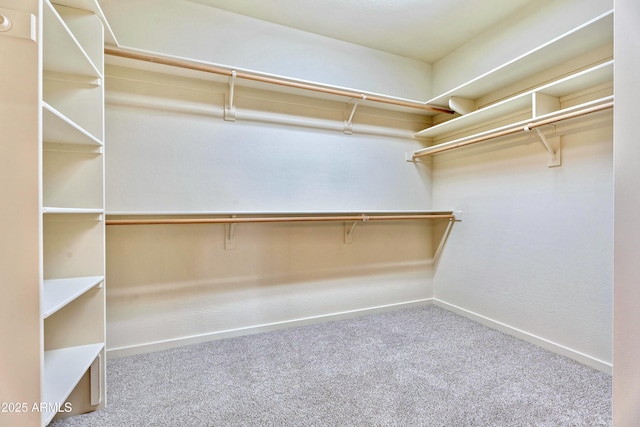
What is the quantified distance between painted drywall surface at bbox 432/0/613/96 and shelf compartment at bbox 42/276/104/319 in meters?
3.10

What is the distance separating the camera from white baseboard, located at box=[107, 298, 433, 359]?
6.66ft

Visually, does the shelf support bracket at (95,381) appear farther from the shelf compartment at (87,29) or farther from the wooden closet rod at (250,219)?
the shelf compartment at (87,29)

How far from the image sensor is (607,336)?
1.77m

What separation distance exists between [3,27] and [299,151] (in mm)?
1773

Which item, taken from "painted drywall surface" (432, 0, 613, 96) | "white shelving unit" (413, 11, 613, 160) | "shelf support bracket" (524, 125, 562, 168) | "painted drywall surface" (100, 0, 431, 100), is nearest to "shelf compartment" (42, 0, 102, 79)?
"painted drywall surface" (100, 0, 431, 100)

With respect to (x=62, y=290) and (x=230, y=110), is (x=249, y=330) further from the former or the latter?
(x=230, y=110)

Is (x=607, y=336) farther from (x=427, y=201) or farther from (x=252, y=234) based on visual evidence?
(x=252, y=234)

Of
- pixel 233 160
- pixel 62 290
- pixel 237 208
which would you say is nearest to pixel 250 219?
pixel 237 208

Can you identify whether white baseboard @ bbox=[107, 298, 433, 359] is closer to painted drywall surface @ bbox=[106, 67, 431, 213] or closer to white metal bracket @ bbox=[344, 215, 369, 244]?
white metal bracket @ bbox=[344, 215, 369, 244]

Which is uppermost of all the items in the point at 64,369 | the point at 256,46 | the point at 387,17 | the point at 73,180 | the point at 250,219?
the point at 387,17

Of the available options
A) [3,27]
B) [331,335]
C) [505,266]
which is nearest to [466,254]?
[505,266]

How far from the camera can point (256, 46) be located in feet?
7.62

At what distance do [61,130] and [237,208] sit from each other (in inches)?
46.2

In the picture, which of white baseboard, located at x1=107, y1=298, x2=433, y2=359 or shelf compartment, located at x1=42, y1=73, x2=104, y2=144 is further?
white baseboard, located at x1=107, y1=298, x2=433, y2=359
